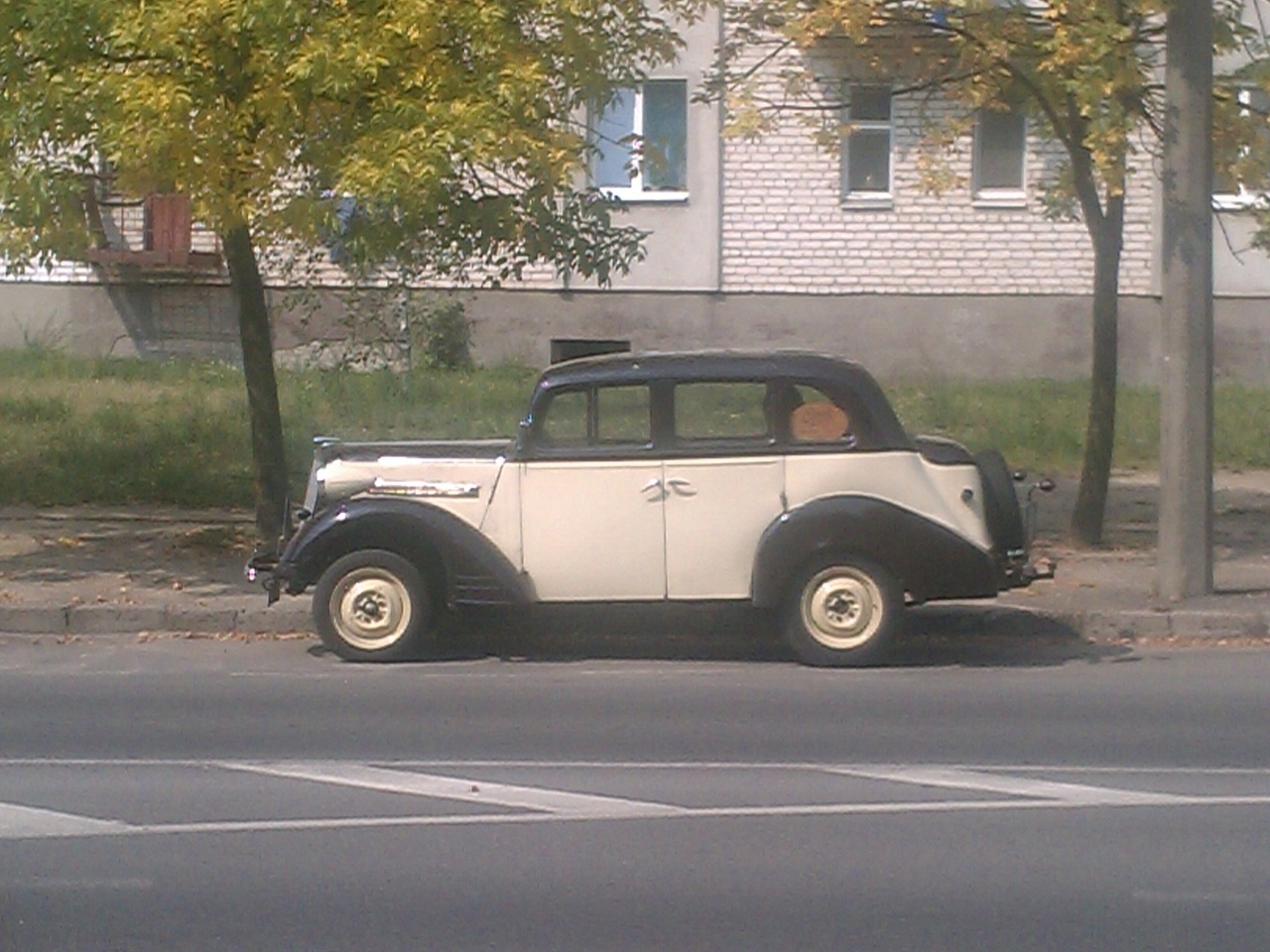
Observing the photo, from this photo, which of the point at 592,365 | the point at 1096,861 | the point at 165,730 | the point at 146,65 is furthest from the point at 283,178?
the point at 1096,861

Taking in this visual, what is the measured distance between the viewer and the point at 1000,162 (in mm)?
23438

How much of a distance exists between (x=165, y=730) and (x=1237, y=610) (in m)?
6.48

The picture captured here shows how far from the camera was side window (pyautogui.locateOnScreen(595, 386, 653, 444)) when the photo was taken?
33.9 feet

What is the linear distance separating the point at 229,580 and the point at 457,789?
567cm

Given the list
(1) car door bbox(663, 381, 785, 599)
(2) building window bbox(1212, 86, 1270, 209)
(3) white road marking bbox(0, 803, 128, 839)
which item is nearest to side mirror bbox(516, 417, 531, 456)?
(1) car door bbox(663, 381, 785, 599)

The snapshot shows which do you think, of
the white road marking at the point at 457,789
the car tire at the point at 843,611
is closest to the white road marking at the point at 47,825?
the white road marking at the point at 457,789

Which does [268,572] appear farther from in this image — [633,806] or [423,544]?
[633,806]

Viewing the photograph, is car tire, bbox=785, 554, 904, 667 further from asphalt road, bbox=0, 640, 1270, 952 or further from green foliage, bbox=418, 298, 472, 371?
green foliage, bbox=418, 298, 472, 371

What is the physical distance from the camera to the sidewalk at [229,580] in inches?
446

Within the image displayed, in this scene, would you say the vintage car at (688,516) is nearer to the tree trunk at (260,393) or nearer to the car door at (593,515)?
the car door at (593,515)

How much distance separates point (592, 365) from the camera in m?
10.6

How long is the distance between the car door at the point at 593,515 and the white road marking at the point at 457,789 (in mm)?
2664

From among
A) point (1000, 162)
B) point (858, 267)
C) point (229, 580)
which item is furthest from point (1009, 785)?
point (1000, 162)

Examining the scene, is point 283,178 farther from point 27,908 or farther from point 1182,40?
point 27,908
